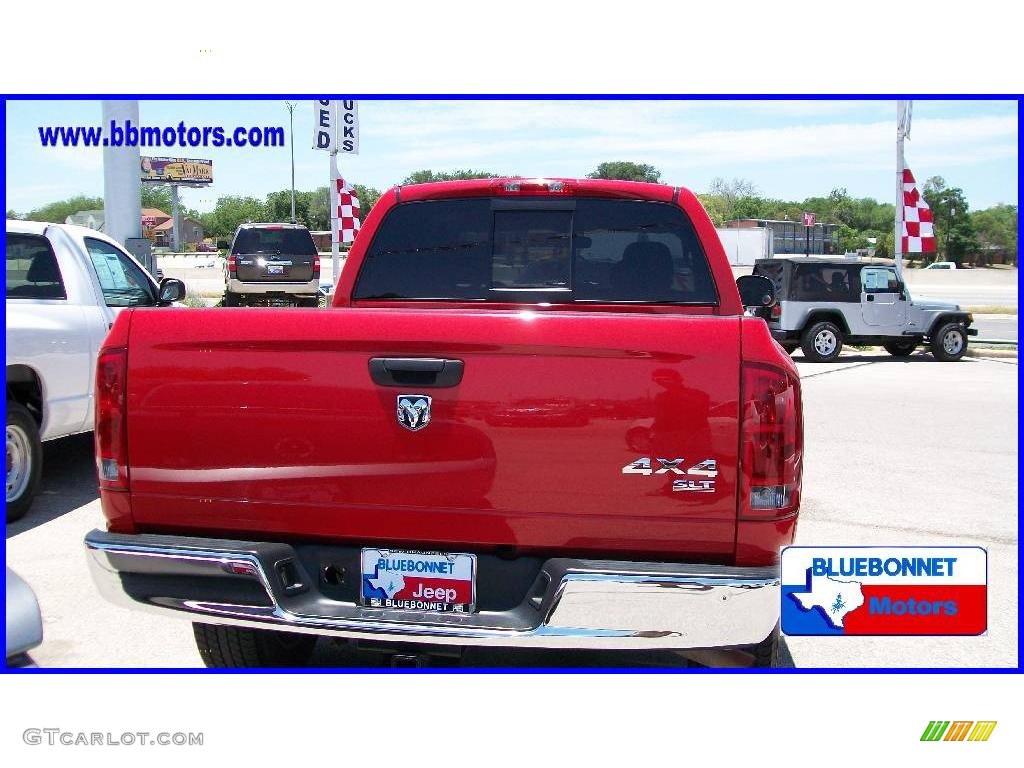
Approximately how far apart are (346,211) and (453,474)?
1846cm

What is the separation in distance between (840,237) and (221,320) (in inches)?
3016

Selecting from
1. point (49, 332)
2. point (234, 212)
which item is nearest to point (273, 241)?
point (49, 332)

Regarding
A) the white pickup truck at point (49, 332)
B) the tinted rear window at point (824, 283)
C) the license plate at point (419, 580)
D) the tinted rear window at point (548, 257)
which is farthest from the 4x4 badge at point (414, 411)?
the tinted rear window at point (824, 283)

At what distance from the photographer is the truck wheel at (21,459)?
6039 mm

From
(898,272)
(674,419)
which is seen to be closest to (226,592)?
(674,419)

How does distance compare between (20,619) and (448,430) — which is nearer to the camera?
(448,430)

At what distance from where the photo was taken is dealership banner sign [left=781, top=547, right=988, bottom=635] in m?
3.11

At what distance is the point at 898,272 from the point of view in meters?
17.2

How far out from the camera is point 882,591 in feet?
10.9

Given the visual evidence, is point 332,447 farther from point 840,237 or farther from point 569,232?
point 840,237

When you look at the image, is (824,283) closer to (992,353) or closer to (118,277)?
(992,353)

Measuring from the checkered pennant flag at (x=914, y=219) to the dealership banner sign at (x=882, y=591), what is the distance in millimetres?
15913

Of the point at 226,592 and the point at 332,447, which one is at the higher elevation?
the point at 332,447

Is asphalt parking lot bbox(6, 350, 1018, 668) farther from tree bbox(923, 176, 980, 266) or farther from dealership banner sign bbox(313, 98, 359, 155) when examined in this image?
tree bbox(923, 176, 980, 266)
